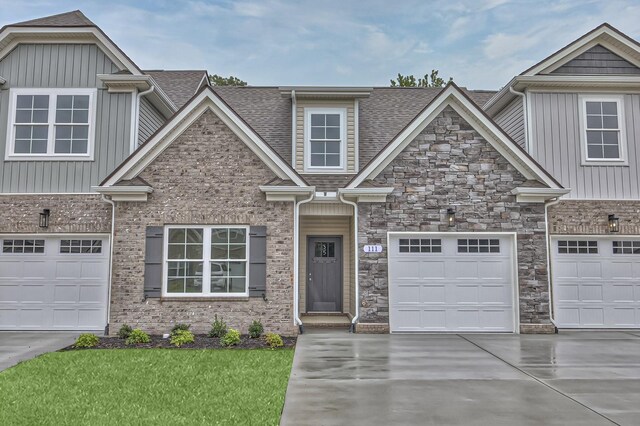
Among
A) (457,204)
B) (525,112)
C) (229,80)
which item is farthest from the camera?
(229,80)

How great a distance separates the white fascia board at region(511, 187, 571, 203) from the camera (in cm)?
1155

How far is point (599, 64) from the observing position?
523 inches

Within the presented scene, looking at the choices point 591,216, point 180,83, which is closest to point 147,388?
point 591,216

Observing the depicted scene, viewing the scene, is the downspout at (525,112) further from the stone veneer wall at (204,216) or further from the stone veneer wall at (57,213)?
the stone veneer wall at (57,213)

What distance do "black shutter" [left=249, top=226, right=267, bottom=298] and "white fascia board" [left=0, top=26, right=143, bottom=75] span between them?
537 centimetres

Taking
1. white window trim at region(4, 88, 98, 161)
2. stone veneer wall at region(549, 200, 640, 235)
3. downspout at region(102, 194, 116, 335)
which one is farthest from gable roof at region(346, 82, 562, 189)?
white window trim at region(4, 88, 98, 161)

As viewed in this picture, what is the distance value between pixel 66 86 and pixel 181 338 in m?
7.33

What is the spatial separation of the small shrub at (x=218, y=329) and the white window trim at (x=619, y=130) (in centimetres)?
986

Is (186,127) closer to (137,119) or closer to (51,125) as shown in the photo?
(137,119)

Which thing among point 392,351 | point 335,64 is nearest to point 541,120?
point 392,351

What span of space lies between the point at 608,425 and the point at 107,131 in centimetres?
1199

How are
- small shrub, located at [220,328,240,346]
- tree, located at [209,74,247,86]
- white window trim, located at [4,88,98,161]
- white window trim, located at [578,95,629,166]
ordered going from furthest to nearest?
tree, located at [209,74,247,86]
white window trim, located at [578,95,629,166]
white window trim, located at [4,88,98,161]
small shrub, located at [220,328,240,346]

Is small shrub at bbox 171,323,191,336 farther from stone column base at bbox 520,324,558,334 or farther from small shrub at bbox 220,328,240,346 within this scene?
stone column base at bbox 520,324,558,334

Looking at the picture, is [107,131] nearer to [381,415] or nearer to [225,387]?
[225,387]
